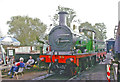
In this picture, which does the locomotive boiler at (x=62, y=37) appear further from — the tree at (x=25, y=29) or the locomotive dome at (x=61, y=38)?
the tree at (x=25, y=29)

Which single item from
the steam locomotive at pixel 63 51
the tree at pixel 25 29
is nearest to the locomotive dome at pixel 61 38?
the steam locomotive at pixel 63 51

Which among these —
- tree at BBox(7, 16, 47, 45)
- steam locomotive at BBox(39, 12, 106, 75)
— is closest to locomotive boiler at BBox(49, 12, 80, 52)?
steam locomotive at BBox(39, 12, 106, 75)

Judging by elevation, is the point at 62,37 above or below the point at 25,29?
below

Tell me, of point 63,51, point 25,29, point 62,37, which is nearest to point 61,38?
point 62,37

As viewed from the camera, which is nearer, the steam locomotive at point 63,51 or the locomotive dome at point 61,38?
the steam locomotive at point 63,51

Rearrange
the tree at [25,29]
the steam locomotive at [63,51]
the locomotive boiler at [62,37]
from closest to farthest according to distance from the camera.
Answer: the steam locomotive at [63,51] < the locomotive boiler at [62,37] < the tree at [25,29]

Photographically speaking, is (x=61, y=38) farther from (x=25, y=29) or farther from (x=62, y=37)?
(x=25, y=29)

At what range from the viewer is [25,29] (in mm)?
36188

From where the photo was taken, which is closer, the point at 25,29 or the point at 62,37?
the point at 62,37

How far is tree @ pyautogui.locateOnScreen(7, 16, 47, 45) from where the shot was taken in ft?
117

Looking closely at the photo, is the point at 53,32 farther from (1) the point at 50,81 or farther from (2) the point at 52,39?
→ (1) the point at 50,81

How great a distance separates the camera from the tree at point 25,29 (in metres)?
35.8

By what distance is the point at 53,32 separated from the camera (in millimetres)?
11508

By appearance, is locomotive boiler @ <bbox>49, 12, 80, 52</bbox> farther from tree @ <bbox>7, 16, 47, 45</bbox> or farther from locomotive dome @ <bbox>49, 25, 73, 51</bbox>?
tree @ <bbox>7, 16, 47, 45</bbox>
